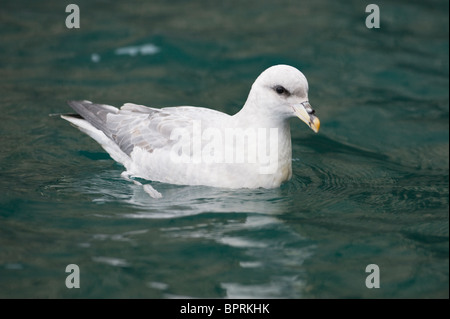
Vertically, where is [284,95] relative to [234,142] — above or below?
above

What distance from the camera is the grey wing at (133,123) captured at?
20.7 ft

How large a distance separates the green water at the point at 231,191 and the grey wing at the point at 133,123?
0.34 m

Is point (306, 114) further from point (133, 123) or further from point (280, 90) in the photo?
point (133, 123)

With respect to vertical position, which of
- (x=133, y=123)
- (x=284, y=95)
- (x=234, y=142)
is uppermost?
(x=133, y=123)

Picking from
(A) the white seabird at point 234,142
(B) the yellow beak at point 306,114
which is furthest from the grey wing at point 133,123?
(B) the yellow beak at point 306,114

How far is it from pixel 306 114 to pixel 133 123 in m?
1.88

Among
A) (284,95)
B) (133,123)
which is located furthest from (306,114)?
(133,123)

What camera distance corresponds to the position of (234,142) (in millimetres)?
5898

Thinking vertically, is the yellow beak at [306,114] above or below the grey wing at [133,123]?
below

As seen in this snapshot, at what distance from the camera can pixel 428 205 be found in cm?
606

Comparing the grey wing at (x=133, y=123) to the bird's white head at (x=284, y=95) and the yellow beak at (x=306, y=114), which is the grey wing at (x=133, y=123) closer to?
the bird's white head at (x=284, y=95)

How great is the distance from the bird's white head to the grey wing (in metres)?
0.80

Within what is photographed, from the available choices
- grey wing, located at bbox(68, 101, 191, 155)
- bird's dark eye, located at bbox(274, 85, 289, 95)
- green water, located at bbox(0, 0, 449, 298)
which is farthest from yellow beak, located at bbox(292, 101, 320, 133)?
grey wing, located at bbox(68, 101, 191, 155)

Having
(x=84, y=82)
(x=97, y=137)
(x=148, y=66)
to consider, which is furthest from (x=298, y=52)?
(x=97, y=137)
